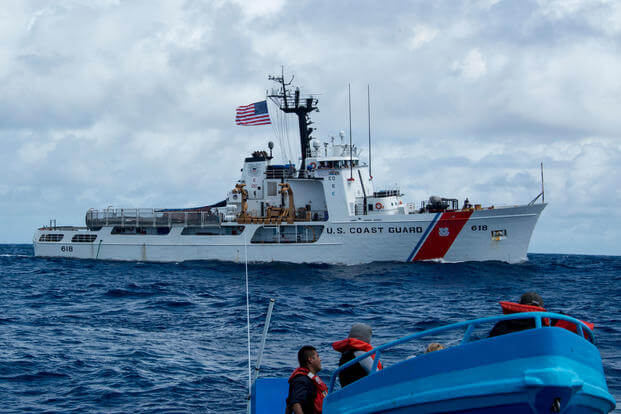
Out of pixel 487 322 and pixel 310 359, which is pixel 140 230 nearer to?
pixel 310 359

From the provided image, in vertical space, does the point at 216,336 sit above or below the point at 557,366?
below

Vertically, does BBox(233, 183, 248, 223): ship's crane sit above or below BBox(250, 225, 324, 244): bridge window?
above

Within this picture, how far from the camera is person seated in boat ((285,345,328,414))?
5.75 meters

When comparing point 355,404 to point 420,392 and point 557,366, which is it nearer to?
point 420,392

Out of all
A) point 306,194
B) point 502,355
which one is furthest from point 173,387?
point 306,194

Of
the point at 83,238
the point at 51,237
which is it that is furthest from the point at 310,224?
the point at 51,237

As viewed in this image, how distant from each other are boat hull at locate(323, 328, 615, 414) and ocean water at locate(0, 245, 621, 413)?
15.0ft

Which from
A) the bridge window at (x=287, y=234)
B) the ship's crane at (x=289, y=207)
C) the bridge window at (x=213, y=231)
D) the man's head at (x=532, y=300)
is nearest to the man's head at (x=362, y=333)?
the man's head at (x=532, y=300)

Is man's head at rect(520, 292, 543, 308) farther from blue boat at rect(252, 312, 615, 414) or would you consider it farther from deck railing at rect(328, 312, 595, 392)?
blue boat at rect(252, 312, 615, 414)

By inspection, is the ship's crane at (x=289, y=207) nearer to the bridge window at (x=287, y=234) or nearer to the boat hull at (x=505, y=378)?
the bridge window at (x=287, y=234)

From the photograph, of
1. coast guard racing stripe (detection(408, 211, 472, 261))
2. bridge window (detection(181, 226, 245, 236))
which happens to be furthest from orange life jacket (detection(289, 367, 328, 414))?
bridge window (detection(181, 226, 245, 236))

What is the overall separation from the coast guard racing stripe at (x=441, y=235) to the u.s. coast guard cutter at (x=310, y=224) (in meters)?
0.05

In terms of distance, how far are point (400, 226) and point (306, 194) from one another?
6509 millimetres

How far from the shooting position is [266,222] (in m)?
34.5
